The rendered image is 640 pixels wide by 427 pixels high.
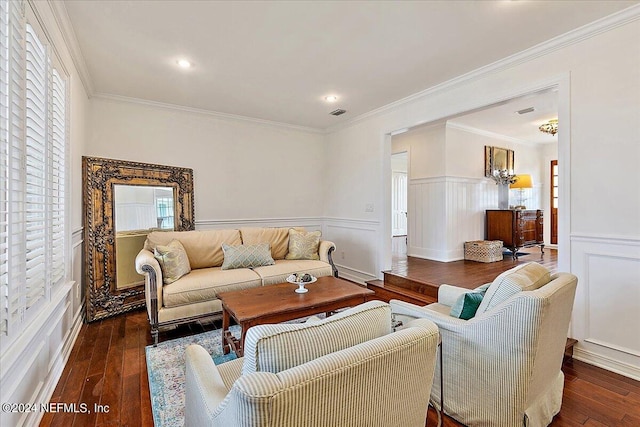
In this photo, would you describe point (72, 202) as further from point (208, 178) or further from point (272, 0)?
point (272, 0)

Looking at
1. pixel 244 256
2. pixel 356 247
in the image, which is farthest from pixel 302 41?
pixel 356 247

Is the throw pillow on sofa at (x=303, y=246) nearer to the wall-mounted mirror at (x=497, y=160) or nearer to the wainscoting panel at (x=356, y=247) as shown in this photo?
the wainscoting panel at (x=356, y=247)

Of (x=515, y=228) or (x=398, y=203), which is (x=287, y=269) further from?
(x=398, y=203)

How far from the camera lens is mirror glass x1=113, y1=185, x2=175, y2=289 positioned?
3.61m

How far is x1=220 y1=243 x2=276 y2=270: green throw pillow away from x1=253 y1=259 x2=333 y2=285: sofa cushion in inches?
4.0

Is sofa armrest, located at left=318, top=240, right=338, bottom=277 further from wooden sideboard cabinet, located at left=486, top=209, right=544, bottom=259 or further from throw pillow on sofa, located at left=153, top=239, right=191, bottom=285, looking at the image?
wooden sideboard cabinet, located at left=486, top=209, right=544, bottom=259

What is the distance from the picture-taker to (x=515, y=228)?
18.0 ft

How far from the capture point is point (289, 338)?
94cm

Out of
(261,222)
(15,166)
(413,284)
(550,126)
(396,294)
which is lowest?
(396,294)

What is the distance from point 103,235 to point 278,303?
2.38 m

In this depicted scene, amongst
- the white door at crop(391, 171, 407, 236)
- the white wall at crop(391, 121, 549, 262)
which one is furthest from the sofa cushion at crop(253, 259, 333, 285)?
the white door at crop(391, 171, 407, 236)

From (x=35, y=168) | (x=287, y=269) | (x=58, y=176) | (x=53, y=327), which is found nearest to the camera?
(x=35, y=168)

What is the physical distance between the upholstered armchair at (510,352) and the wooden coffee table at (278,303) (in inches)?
37.8

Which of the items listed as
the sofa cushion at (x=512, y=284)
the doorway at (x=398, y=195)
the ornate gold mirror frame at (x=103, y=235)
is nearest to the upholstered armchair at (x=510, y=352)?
the sofa cushion at (x=512, y=284)
